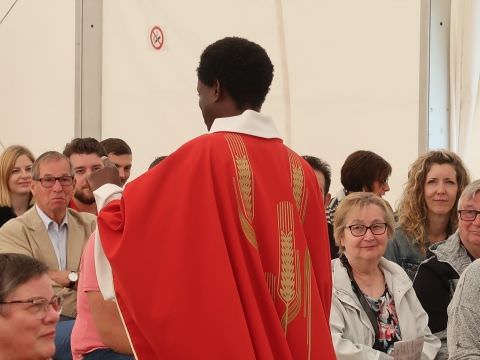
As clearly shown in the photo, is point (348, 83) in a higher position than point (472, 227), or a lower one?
higher

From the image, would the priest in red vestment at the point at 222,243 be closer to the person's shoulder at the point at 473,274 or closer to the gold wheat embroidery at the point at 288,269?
the gold wheat embroidery at the point at 288,269

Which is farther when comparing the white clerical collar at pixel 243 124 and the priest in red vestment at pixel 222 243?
the white clerical collar at pixel 243 124

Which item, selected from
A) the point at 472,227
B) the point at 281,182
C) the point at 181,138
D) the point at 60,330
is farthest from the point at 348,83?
the point at 281,182

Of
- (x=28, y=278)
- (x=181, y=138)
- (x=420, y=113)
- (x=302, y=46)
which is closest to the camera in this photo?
(x=28, y=278)

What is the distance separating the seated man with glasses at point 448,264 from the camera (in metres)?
4.57

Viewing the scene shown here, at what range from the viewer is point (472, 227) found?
4586mm

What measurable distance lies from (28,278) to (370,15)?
411 centimetres

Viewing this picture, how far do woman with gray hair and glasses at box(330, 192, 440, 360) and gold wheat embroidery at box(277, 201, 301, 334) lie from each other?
1141 millimetres

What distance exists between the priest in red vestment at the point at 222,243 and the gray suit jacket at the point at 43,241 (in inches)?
72.7

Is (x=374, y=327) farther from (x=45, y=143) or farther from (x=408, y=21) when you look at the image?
(x=45, y=143)

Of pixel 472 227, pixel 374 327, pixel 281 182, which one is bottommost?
pixel 374 327

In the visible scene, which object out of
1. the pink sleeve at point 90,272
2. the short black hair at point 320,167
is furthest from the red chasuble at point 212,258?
the short black hair at point 320,167

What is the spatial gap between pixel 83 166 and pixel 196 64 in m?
2.05

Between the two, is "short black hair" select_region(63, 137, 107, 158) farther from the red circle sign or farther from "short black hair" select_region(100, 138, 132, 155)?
the red circle sign
